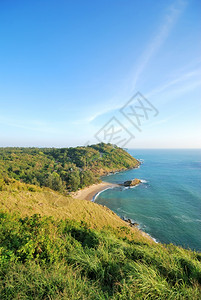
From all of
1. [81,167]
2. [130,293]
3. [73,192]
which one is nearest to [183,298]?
[130,293]

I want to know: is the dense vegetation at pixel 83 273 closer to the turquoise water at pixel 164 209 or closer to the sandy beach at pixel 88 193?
the turquoise water at pixel 164 209

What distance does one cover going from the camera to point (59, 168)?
53.9m

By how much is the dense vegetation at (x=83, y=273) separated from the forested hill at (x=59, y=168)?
38.5 ft

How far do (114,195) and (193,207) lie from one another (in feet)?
63.9

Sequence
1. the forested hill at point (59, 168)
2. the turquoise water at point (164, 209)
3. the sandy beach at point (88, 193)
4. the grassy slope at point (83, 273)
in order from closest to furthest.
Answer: the grassy slope at point (83, 273) < the turquoise water at point (164, 209) < the sandy beach at point (88, 193) < the forested hill at point (59, 168)

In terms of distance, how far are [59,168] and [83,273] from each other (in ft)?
176

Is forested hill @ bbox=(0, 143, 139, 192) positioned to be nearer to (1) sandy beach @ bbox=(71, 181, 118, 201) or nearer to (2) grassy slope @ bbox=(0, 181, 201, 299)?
(1) sandy beach @ bbox=(71, 181, 118, 201)

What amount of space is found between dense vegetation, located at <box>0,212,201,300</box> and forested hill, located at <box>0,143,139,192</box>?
1174 cm

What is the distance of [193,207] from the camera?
1102 inches

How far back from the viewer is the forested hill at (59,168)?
3775cm

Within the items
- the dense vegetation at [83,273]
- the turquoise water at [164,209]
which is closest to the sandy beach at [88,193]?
the turquoise water at [164,209]

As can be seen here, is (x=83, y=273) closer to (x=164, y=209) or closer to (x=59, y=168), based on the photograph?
(x=164, y=209)

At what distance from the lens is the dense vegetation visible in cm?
250

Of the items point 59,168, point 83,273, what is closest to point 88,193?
point 59,168
